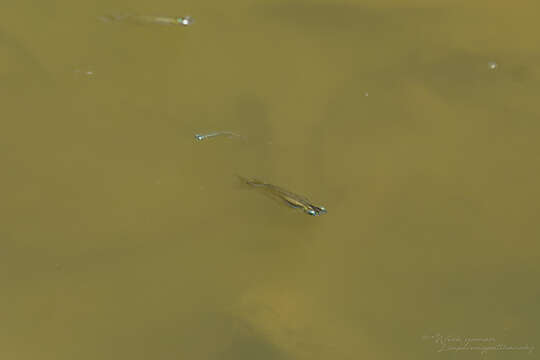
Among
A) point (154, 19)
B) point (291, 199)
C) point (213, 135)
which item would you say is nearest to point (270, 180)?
point (291, 199)

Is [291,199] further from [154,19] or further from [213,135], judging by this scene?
[154,19]

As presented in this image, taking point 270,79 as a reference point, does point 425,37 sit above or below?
above

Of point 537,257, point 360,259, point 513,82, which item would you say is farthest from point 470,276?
point 513,82

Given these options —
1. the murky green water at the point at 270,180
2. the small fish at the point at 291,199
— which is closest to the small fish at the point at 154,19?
the murky green water at the point at 270,180

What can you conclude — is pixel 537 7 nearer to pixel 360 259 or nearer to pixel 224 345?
pixel 360 259

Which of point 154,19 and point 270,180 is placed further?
point 154,19

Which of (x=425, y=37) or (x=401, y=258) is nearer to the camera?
(x=401, y=258)

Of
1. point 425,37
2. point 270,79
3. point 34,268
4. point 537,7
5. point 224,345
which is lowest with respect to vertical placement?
point 224,345
